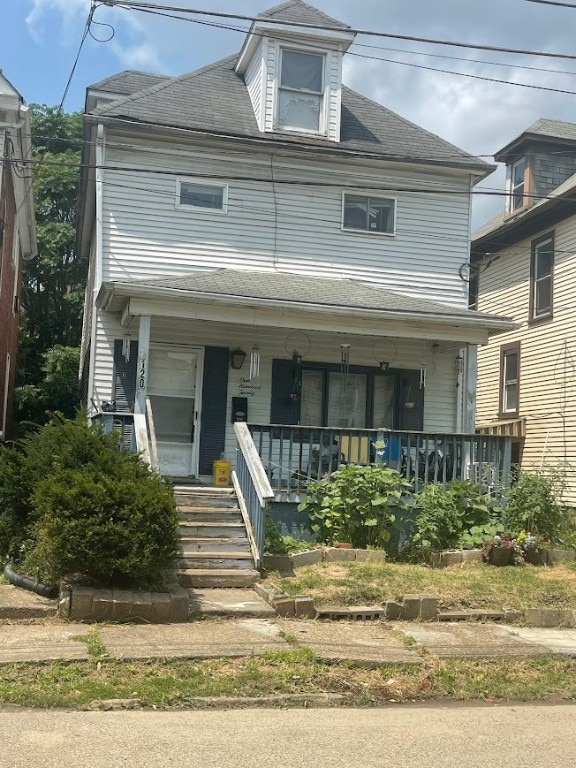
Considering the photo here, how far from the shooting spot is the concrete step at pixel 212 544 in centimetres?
995

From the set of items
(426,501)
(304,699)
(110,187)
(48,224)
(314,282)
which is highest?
(48,224)

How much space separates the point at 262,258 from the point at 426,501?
18.5ft

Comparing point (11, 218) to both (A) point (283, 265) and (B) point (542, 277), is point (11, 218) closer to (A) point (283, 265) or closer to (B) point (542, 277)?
(A) point (283, 265)

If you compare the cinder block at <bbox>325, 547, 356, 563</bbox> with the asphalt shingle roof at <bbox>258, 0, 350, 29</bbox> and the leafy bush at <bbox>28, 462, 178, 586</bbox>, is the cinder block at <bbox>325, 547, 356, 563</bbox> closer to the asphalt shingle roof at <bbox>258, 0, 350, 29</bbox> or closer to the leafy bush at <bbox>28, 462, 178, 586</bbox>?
the leafy bush at <bbox>28, 462, 178, 586</bbox>

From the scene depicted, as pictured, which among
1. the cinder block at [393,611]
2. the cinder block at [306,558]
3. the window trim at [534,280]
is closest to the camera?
the cinder block at [393,611]

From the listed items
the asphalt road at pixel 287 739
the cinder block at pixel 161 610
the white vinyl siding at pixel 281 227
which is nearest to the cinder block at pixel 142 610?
the cinder block at pixel 161 610

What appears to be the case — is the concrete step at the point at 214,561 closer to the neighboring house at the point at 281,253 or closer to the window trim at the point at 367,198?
the neighboring house at the point at 281,253

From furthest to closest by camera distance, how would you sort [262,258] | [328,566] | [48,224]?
[48,224], [262,258], [328,566]

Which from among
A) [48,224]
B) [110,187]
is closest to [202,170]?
[110,187]

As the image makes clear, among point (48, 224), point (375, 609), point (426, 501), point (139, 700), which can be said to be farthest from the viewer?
point (48, 224)

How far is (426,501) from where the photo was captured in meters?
11.4

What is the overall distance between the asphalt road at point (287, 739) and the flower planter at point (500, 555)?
5.04 m

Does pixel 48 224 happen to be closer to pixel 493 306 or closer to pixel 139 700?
pixel 493 306

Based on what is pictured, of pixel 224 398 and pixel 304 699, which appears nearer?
pixel 304 699
